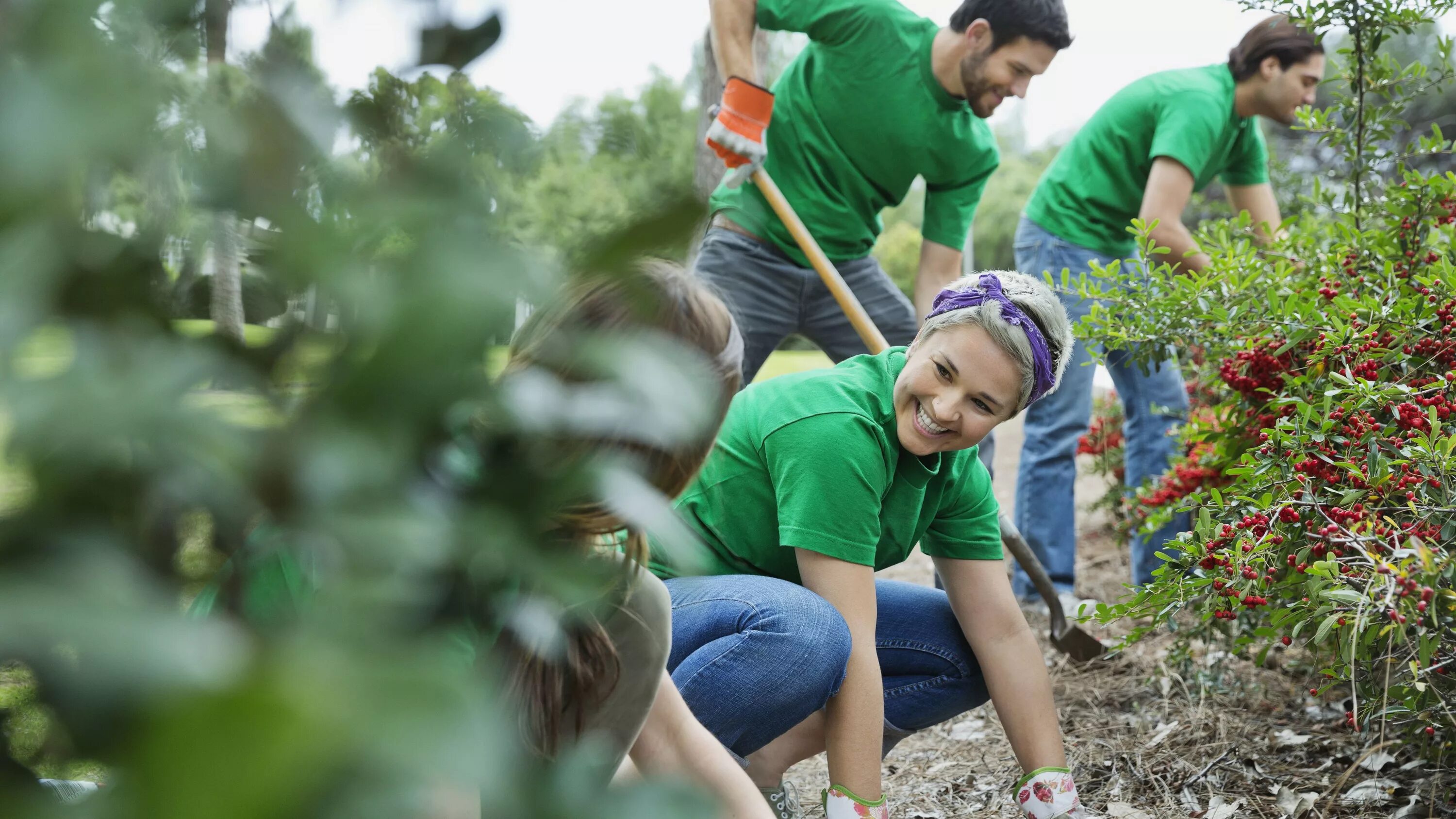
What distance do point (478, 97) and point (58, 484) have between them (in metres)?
0.18

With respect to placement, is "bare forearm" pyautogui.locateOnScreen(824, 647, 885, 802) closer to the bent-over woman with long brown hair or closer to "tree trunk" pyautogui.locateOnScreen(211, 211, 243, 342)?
the bent-over woman with long brown hair

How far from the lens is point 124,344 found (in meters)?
0.37

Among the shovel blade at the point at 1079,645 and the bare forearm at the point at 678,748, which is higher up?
the bare forearm at the point at 678,748

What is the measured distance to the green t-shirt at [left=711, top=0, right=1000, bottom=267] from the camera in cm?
291

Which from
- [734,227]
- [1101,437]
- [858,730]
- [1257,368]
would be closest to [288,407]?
[858,730]

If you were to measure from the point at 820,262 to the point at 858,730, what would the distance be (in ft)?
4.51

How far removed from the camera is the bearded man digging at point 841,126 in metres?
2.84

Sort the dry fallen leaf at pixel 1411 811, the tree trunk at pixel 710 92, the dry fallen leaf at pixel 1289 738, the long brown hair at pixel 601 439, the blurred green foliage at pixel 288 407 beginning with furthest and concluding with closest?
the tree trunk at pixel 710 92, the dry fallen leaf at pixel 1289 738, the dry fallen leaf at pixel 1411 811, the long brown hair at pixel 601 439, the blurred green foliage at pixel 288 407

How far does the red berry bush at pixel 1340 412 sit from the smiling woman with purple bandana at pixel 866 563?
31cm

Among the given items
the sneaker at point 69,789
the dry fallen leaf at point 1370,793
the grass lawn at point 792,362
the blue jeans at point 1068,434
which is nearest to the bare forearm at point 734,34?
the blue jeans at point 1068,434

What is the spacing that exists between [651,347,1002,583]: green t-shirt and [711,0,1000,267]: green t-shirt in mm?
992


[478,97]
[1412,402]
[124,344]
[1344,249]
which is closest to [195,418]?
[124,344]

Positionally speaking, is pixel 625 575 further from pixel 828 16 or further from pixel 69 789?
pixel 828 16

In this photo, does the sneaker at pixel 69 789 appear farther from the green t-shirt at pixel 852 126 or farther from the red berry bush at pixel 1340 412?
the green t-shirt at pixel 852 126
